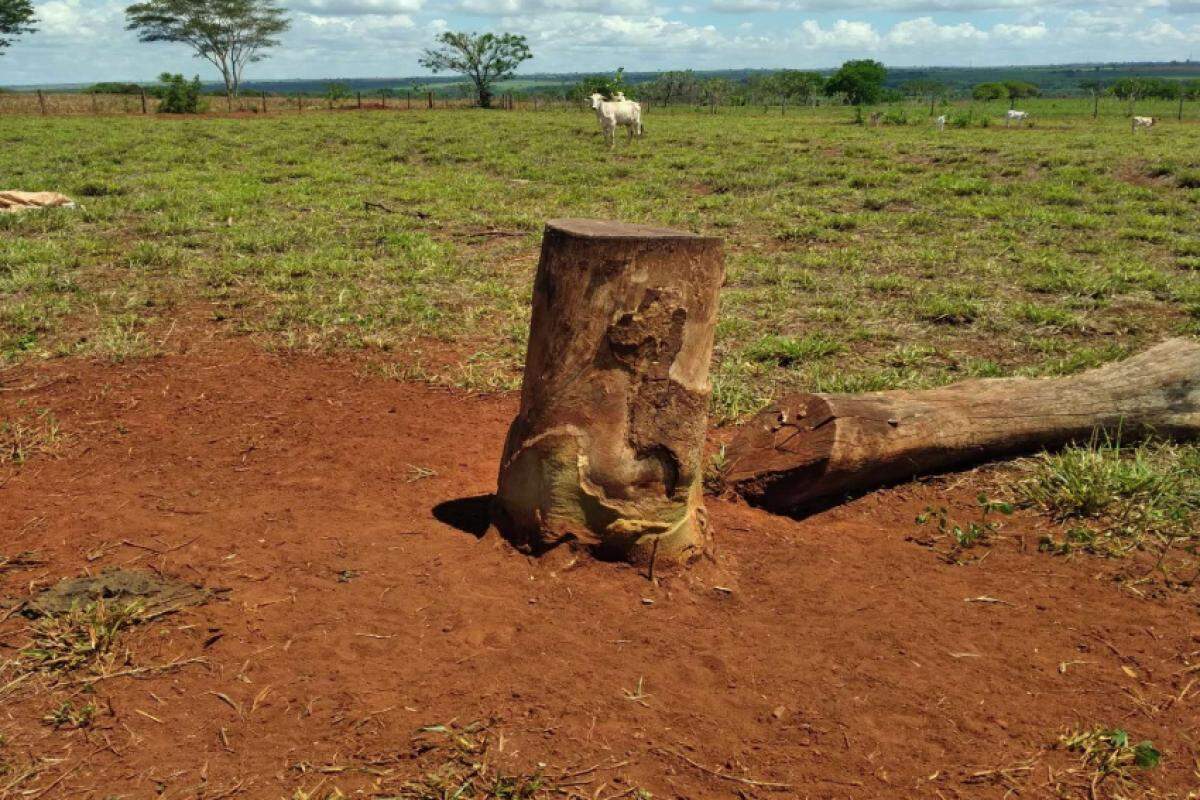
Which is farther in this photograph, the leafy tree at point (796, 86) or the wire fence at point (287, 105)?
the leafy tree at point (796, 86)

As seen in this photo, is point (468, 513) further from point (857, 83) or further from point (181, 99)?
point (857, 83)

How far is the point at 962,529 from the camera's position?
12.1 ft

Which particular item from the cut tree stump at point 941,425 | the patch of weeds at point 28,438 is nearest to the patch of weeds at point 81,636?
the patch of weeds at point 28,438

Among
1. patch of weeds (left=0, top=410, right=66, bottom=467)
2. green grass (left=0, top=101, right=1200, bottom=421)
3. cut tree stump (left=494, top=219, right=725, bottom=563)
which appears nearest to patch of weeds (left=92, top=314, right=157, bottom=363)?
green grass (left=0, top=101, right=1200, bottom=421)

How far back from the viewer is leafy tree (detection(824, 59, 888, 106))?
2559 inches

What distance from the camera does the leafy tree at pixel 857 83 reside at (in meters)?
65.0

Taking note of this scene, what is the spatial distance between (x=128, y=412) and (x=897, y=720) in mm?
3838

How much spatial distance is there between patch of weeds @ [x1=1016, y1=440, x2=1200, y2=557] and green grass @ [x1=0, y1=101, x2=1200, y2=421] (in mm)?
1348

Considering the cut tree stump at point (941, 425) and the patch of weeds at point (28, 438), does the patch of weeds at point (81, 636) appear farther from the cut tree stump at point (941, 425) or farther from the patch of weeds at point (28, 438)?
the cut tree stump at point (941, 425)

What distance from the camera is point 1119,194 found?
10898 millimetres

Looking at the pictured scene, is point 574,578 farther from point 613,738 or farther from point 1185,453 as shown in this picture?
point 1185,453

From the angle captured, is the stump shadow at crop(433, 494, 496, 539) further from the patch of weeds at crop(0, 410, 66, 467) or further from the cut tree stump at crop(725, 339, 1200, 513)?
the patch of weeds at crop(0, 410, 66, 467)

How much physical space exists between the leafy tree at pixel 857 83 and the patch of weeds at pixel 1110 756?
65.5m

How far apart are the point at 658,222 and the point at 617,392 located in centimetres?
726
